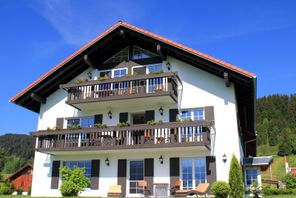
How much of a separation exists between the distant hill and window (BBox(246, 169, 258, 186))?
60.1 metres

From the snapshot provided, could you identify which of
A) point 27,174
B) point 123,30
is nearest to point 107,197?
point 123,30

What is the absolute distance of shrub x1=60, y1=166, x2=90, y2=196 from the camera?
1717 centimetres

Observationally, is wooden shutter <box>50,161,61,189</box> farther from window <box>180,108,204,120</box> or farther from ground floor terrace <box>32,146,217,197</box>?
window <box>180,108,204,120</box>

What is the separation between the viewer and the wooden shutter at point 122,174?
18888 millimetres

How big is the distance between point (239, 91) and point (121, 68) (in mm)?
6773

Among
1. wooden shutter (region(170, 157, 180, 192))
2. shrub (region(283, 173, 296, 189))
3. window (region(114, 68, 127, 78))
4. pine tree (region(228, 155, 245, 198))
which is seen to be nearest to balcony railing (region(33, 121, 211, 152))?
wooden shutter (region(170, 157, 180, 192))

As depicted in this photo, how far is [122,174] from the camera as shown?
19.1 m

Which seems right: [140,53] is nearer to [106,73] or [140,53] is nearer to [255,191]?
[106,73]

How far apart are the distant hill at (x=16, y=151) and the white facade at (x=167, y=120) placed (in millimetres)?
53425

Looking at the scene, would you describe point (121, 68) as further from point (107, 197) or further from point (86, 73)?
point (107, 197)

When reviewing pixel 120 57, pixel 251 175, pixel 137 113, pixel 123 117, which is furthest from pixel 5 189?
pixel 251 175

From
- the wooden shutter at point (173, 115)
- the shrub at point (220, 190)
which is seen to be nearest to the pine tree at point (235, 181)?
the shrub at point (220, 190)

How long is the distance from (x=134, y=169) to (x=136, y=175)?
35 centimetres

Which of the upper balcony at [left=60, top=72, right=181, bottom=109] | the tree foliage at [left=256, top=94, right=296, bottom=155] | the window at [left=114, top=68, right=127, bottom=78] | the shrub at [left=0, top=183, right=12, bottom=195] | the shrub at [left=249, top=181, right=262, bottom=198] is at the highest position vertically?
the tree foliage at [left=256, top=94, right=296, bottom=155]
